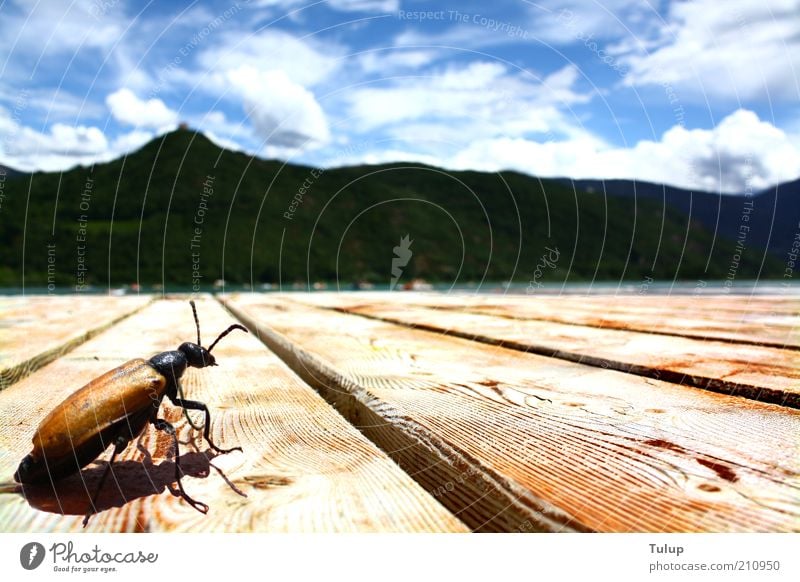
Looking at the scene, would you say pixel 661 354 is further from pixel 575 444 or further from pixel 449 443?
pixel 449 443

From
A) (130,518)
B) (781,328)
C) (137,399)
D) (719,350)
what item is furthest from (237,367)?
(781,328)

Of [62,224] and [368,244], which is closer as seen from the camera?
[62,224]

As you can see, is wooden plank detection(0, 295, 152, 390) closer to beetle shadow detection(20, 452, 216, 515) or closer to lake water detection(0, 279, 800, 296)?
lake water detection(0, 279, 800, 296)

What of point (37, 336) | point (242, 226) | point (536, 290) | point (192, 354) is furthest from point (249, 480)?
point (536, 290)

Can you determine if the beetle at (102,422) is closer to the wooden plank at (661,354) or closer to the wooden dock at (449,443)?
the wooden dock at (449,443)

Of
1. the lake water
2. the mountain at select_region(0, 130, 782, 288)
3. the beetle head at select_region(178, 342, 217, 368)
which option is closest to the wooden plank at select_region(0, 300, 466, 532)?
the beetle head at select_region(178, 342, 217, 368)

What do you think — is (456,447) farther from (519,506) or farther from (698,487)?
(698,487)

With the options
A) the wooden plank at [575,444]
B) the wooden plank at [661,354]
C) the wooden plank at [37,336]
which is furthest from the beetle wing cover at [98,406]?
the wooden plank at [661,354]
